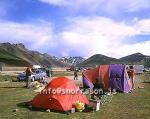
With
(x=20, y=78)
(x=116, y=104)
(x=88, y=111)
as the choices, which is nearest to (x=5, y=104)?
(x=88, y=111)

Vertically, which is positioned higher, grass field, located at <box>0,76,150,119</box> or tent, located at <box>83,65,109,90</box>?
tent, located at <box>83,65,109,90</box>

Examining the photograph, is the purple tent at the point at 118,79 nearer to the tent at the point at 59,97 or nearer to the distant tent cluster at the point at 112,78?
the distant tent cluster at the point at 112,78

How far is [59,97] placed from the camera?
66.0 ft

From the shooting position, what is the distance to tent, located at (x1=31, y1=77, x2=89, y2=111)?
19922 mm

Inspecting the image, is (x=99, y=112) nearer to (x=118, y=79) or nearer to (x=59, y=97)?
(x=59, y=97)

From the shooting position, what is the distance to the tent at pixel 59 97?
19922 millimetres

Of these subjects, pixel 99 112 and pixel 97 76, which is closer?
pixel 99 112

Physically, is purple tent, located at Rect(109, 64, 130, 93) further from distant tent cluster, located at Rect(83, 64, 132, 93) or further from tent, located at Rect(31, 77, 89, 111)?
tent, located at Rect(31, 77, 89, 111)

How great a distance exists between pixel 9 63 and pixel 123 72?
147 metres

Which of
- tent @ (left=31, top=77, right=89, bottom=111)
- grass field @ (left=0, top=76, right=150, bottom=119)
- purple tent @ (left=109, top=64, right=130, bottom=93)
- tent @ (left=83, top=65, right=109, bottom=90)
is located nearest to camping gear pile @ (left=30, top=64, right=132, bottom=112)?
tent @ (left=31, top=77, right=89, bottom=111)

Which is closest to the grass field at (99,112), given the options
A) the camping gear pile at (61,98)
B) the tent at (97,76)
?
the camping gear pile at (61,98)

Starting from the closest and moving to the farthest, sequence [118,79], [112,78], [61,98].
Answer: [61,98], [112,78], [118,79]

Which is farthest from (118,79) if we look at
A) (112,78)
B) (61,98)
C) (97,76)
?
(61,98)

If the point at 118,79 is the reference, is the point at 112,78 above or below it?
above
